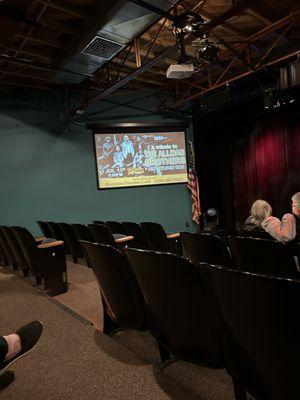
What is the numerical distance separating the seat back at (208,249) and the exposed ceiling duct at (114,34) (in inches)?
108

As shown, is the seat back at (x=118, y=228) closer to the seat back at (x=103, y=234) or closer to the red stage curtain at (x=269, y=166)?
the seat back at (x=103, y=234)

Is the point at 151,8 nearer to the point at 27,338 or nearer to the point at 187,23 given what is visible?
the point at 187,23

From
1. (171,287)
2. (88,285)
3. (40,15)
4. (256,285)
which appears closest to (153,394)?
(171,287)

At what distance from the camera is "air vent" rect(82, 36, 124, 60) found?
177 inches

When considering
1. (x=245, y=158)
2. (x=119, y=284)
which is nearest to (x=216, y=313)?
(x=119, y=284)

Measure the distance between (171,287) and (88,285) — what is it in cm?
257

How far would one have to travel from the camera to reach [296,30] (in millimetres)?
5492

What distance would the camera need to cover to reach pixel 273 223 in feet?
10.5

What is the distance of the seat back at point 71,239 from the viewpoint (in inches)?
180

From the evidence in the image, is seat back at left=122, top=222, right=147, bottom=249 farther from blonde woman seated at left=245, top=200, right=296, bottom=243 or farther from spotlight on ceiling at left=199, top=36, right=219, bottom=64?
spotlight on ceiling at left=199, top=36, right=219, bottom=64

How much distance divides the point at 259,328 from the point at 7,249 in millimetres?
4150

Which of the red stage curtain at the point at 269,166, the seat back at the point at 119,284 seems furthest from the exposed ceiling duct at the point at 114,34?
the red stage curtain at the point at 269,166

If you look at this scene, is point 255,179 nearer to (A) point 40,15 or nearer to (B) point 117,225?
(B) point 117,225

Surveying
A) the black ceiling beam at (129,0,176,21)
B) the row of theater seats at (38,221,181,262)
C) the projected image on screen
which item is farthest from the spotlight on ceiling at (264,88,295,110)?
the row of theater seats at (38,221,181,262)
